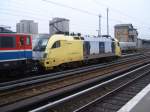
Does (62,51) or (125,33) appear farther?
(125,33)

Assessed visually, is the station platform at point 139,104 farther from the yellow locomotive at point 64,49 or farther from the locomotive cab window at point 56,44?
the locomotive cab window at point 56,44

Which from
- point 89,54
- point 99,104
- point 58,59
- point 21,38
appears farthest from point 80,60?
point 99,104

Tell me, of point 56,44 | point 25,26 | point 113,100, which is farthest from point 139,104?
point 25,26

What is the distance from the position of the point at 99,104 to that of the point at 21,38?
30.7 feet

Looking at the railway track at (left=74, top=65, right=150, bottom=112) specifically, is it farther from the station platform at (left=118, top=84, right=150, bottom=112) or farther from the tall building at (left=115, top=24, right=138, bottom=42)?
the tall building at (left=115, top=24, right=138, bottom=42)

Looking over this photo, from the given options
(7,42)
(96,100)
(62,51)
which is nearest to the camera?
(96,100)

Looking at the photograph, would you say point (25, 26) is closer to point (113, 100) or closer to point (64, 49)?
point (64, 49)

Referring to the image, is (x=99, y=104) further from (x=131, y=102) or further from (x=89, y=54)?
(x=89, y=54)

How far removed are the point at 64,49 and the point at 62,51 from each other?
368 mm

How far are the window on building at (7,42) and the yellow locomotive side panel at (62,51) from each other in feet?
10.9

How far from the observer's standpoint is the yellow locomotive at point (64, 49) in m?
20.5

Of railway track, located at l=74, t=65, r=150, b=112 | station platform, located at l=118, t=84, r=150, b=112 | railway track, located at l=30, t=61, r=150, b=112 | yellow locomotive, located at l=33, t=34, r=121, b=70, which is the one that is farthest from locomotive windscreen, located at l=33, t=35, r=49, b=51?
station platform, located at l=118, t=84, r=150, b=112

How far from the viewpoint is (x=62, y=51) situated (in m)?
21.8

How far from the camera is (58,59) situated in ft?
69.8
